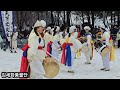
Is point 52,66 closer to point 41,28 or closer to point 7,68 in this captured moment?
point 41,28

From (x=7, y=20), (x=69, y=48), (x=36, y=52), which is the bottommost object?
(x=69, y=48)

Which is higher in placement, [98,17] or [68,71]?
[98,17]

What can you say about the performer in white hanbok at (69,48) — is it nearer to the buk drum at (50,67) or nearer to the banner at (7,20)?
the buk drum at (50,67)

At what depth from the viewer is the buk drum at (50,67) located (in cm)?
729

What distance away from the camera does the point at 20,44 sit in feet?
70.7

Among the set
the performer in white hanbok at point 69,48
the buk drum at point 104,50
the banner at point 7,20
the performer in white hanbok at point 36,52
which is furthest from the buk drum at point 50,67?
the banner at point 7,20

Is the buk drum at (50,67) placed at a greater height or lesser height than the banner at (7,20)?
lesser

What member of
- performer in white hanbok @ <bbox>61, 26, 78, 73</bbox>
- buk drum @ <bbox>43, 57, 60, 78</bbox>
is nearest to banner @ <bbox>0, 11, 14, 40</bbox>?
performer in white hanbok @ <bbox>61, 26, 78, 73</bbox>

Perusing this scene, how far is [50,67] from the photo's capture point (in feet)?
23.9

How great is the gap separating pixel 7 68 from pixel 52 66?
4336 millimetres

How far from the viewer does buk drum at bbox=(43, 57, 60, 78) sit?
287 inches

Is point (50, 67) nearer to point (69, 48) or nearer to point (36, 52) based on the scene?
point (36, 52)

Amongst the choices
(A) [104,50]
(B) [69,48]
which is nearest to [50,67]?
(B) [69,48]
